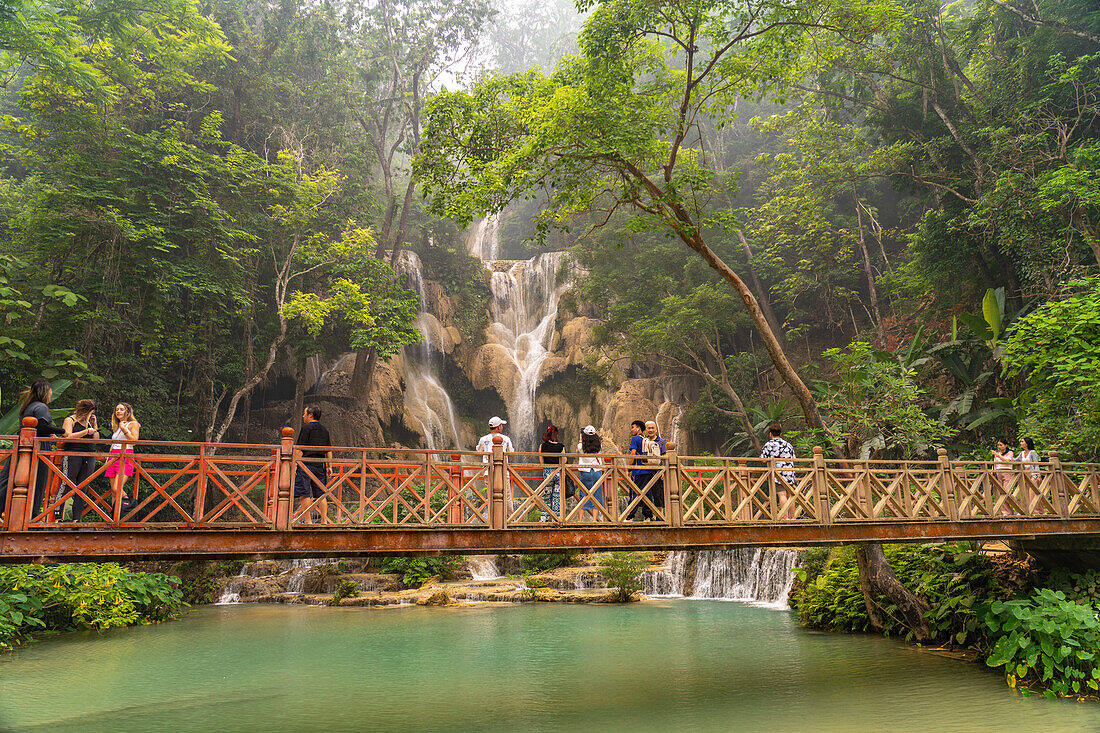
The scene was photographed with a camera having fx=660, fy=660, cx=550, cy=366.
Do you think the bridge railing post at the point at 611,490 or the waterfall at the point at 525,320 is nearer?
the bridge railing post at the point at 611,490

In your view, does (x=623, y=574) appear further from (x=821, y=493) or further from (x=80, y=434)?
(x=80, y=434)

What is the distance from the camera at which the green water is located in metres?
7.88

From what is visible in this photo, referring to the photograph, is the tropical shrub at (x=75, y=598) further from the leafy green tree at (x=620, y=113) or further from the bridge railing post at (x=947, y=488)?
the bridge railing post at (x=947, y=488)

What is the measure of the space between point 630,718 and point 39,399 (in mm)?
7823

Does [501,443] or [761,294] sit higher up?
[761,294]

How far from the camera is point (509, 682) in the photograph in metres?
9.87

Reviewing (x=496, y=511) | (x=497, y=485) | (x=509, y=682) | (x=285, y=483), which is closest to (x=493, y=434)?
(x=497, y=485)

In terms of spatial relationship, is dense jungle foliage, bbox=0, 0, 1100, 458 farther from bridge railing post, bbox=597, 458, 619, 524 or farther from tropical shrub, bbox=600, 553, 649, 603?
tropical shrub, bbox=600, 553, 649, 603

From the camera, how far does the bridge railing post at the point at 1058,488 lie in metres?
10.2

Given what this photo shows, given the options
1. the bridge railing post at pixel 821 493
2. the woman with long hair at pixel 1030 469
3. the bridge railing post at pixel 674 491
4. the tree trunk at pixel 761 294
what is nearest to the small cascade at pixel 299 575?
the bridge railing post at pixel 674 491

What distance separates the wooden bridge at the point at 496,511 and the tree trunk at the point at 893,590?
2.20 m

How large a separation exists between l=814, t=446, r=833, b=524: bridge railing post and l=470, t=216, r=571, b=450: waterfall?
21259 millimetres

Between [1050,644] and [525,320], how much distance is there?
26.6 metres

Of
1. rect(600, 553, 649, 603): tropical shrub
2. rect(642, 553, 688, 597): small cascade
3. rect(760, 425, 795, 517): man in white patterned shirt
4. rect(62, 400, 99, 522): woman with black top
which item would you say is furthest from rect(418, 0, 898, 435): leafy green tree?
rect(642, 553, 688, 597): small cascade
